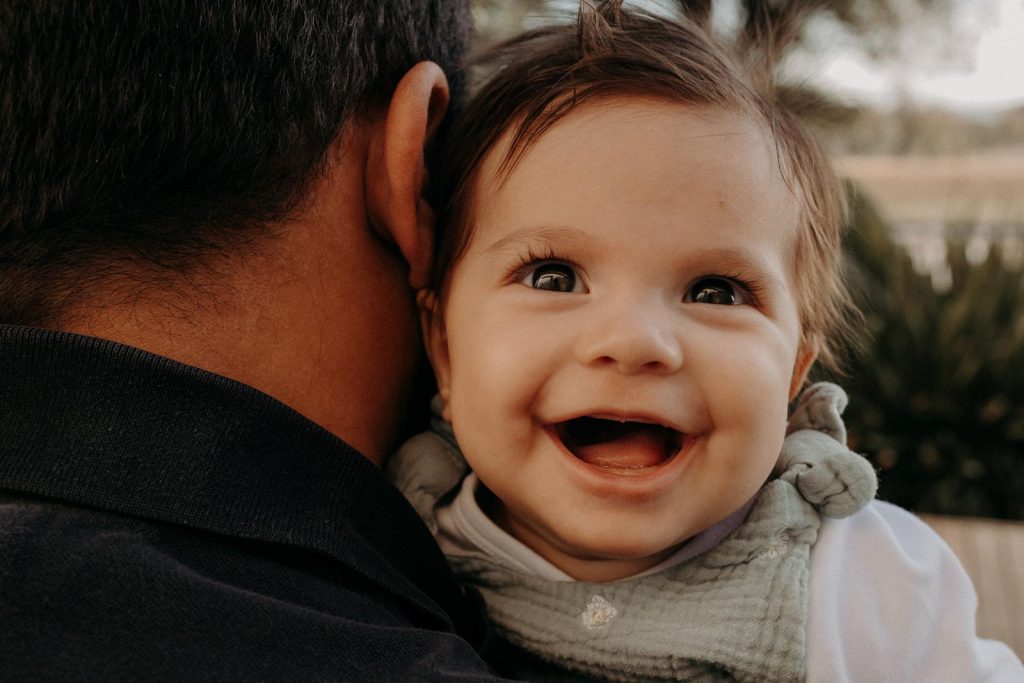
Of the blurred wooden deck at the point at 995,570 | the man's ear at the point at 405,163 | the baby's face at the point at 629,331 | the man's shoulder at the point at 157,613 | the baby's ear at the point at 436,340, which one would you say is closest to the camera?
the man's shoulder at the point at 157,613

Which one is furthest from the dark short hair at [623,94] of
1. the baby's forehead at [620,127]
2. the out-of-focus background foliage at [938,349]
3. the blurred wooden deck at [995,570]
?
the out-of-focus background foliage at [938,349]

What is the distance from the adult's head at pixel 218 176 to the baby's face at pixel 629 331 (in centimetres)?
20

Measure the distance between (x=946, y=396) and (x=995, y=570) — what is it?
2.47 m

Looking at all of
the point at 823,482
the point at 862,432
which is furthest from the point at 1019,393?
the point at 823,482

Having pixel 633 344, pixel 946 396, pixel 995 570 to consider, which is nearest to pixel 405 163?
pixel 633 344

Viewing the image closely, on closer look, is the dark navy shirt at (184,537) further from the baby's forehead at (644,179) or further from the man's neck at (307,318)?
the baby's forehead at (644,179)

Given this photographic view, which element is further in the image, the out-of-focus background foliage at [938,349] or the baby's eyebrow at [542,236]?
the out-of-focus background foliage at [938,349]

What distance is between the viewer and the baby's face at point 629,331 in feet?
4.70

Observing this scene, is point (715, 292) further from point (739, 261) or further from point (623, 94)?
point (623, 94)

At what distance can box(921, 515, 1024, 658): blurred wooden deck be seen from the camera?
2.98 meters

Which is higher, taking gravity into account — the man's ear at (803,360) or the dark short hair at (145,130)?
the dark short hair at (145,130)

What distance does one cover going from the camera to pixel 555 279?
1.52 meters

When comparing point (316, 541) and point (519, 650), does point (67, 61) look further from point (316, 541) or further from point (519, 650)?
point (519, 650)

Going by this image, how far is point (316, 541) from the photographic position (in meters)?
1.25
